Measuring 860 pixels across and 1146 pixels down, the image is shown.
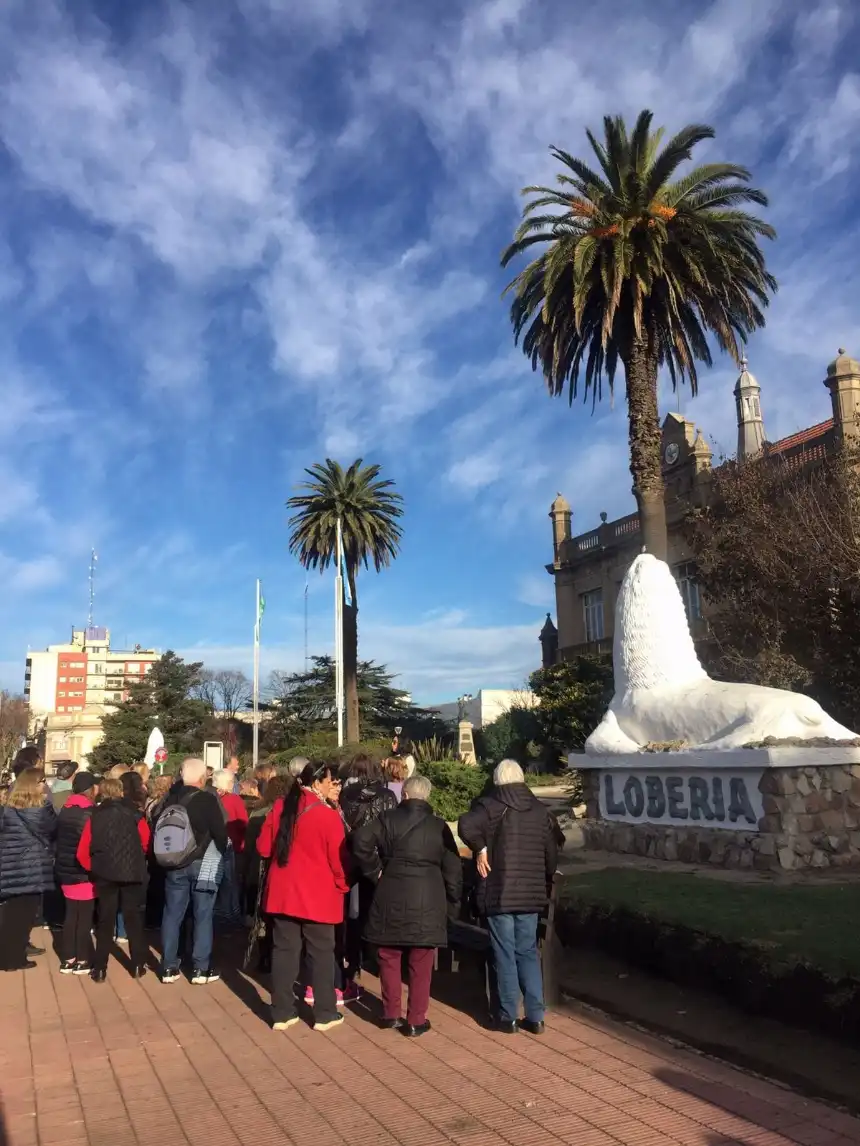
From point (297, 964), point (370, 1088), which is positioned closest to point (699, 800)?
point (297, 964)

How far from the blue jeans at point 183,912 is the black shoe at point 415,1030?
7.16 ft

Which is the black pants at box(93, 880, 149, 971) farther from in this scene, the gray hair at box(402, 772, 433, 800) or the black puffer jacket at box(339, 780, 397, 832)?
the gray hair at box(402, 772, 433, 800)

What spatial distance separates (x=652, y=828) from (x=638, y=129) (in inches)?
565

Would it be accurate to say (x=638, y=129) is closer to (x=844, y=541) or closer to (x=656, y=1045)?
(x=844, y=541)

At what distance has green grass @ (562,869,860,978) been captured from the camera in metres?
5.10

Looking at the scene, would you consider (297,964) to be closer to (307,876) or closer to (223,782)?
(307,876)

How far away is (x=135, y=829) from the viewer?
24.0ft

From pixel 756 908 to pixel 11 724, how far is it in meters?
76.3

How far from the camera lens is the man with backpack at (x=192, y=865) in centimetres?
685

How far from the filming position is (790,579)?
1820 cm

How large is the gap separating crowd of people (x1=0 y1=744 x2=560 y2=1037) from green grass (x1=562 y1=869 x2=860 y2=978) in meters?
1.20

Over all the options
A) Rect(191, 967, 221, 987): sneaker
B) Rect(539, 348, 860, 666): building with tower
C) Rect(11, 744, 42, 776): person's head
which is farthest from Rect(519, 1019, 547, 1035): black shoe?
Rect(539, 348, 860, 666): building with tower

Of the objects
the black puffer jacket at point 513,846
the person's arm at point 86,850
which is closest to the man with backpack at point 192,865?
the person's arm at point 86,850

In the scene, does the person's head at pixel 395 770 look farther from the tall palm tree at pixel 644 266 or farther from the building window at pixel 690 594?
the building window at pixel 690 594
